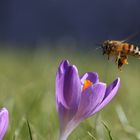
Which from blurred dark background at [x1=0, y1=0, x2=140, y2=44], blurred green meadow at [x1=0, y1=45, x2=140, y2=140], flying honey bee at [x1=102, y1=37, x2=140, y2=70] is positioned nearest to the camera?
flying honey bee at [x1=102, y1=37, x2=140, y2=70]

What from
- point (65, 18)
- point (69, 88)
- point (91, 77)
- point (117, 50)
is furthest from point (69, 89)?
point (65, 18)

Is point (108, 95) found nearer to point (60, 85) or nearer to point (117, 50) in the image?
point (60, 85)

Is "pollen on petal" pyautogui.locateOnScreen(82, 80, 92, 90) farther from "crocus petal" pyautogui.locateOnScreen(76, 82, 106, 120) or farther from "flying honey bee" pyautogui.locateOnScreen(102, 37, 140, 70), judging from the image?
"flying honey bee" pyautogui.locateOnScreen(102, 37, 140, 70)

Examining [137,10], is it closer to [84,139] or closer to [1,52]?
[1,52]

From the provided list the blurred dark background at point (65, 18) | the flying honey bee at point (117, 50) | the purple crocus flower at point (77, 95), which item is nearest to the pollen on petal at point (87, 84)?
the purple crocus flower at point (77, 95)

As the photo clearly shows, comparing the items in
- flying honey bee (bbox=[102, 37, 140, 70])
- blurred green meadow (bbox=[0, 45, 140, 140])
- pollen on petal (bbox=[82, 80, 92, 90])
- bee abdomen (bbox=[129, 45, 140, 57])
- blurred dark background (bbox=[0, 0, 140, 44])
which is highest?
pollen on petal (bbox=[82, 80, 92, 90])

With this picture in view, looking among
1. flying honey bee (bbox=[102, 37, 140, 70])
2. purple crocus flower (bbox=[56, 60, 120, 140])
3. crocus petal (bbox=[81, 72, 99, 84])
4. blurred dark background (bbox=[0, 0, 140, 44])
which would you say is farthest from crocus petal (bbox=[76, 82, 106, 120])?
blurred dark background (bbox=[0, 0, 140, 44])

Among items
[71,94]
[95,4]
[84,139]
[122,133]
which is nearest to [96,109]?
Result: [71,94]
